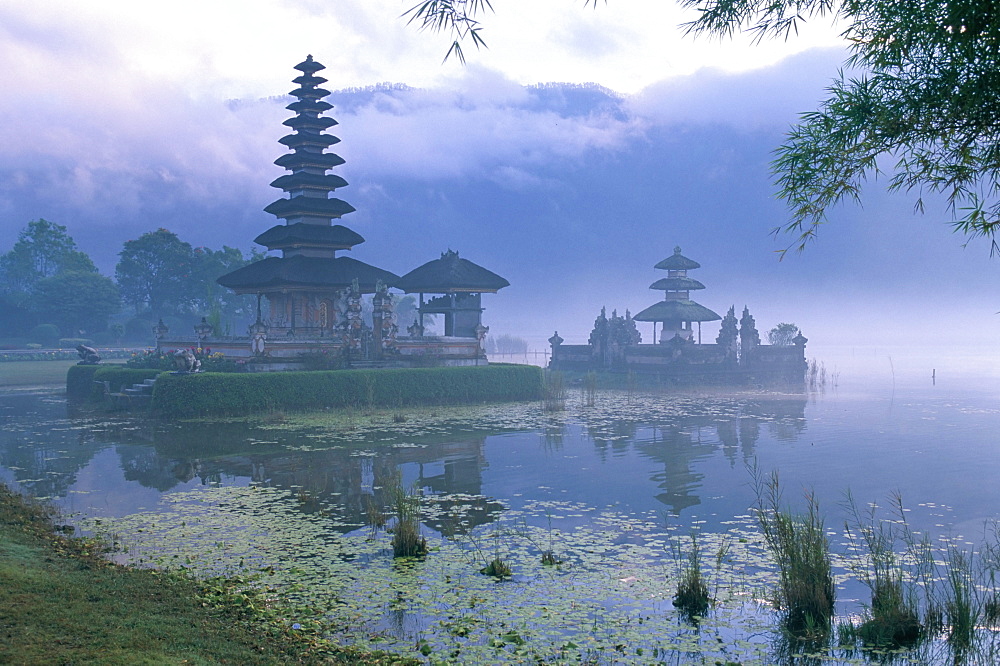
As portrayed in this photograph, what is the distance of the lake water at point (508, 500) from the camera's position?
8125 millimetres

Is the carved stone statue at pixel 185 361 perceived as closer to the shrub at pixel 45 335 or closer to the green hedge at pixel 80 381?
the green hedge at pixel 80 381

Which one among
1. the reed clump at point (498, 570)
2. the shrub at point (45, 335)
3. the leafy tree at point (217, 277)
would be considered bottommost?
the reed clump at point (498, 570)

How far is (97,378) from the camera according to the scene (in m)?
30.2

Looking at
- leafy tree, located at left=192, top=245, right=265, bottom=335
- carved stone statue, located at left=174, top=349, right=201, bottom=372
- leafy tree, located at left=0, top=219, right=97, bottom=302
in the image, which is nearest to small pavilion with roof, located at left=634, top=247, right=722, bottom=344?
carved stone statue, located at left=174, top=349, right=201, bottom=372

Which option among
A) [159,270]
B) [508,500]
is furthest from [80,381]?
[159,270]

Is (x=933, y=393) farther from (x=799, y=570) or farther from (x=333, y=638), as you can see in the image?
(x=333, y=638)

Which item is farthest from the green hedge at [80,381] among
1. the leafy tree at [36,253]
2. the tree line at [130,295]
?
the leafy tree at [36,253]

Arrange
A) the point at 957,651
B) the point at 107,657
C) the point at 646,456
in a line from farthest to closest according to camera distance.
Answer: the point at 646,456, the point at 957,651, the point at 107,657

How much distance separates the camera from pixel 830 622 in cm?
805

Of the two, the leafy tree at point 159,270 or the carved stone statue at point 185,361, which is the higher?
the leafy tree at point 159,270

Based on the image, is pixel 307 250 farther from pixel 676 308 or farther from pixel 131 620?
pixel 131 620

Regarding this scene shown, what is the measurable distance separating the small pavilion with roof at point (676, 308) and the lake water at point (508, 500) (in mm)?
20854

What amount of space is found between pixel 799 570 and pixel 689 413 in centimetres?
2151

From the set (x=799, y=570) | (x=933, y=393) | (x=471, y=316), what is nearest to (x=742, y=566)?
(x=799, y=570)
